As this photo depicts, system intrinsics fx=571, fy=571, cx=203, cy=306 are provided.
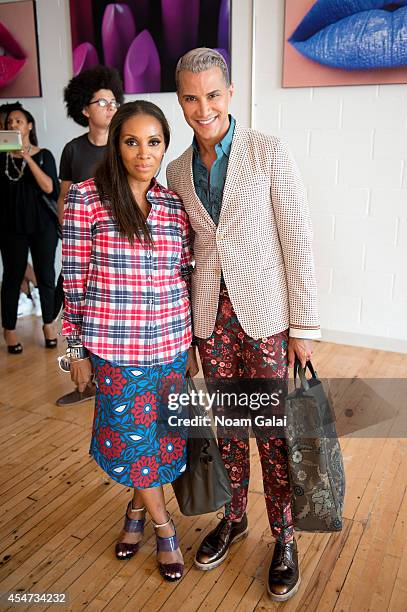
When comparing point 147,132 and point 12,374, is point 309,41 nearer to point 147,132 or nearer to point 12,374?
point 147,132

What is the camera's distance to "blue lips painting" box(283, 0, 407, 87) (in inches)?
119

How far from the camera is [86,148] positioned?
266 cm

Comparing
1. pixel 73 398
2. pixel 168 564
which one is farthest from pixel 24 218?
pixel 168 564

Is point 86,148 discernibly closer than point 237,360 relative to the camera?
No

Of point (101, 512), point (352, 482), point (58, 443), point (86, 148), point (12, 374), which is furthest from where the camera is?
point (12, 374)

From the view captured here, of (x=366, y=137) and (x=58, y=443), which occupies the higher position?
(x=366, y=137)

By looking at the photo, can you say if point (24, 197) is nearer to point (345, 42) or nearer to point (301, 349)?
point (345, 42)

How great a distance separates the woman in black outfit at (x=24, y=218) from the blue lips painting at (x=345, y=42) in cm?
152

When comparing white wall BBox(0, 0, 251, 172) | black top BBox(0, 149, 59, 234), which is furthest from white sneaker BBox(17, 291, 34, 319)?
white wall BBox(0, 0, 251, 172)

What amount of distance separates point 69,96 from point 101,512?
1930 mm

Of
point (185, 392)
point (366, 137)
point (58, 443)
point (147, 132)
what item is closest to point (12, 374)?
point (58, 443)

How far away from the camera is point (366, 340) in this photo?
3.56 metres

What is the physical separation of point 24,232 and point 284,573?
8.01 feet

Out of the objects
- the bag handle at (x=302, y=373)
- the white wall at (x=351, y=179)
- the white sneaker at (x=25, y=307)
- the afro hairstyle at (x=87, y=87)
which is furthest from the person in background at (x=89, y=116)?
the white sneaker at (x=25, y=307)
